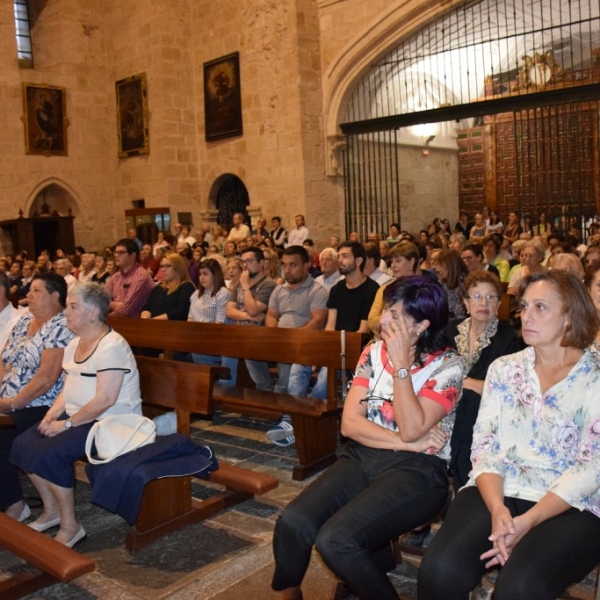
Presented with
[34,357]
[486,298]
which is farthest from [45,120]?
[486,298]

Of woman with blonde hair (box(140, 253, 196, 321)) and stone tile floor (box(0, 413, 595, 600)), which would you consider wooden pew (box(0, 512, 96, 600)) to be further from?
woman with blonde hair (box(140, 253, 196, 321))

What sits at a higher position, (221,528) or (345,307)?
(345,307)

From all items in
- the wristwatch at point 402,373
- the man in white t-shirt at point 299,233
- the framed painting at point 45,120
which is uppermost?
the framed painting at point 45,120

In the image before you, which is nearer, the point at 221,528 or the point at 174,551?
the point at 174,551

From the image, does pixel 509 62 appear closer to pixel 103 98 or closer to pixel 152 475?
pixel 103 98

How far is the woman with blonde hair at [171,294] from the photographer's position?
613cm

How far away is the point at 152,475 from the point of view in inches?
120

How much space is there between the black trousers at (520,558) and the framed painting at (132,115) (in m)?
14.1

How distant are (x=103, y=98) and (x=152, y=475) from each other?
14.7 meters

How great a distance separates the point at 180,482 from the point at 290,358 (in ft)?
3.99

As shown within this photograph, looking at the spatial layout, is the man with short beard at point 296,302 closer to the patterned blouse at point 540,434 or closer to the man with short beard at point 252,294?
the man with short beard at point 252,294

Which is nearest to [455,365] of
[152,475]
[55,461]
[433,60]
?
[152,475]

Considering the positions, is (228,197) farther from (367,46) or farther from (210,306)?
(210,306)

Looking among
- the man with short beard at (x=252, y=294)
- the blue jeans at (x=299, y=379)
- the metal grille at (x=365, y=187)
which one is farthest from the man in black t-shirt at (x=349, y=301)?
the metal grille at (x=365, y=187)
